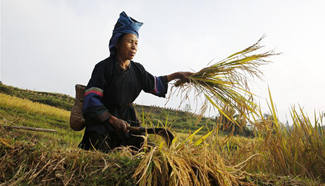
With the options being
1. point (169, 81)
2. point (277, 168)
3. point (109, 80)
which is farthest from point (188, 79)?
point (277, 168)

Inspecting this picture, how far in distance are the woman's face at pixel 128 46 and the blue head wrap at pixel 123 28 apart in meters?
0.05

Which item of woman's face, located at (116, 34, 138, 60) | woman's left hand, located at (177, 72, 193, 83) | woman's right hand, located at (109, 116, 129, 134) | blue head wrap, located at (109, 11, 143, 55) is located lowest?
woman's right hand, located at (109, 116, 129, 134)

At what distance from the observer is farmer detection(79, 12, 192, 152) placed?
7.27 ft

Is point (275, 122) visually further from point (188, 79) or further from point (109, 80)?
point (109, 80)

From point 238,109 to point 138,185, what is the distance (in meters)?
1.32

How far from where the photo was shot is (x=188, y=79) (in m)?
2.59

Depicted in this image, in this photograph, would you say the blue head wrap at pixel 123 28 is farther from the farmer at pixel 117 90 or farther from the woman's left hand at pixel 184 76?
the woman's left hand at pixel 184 76

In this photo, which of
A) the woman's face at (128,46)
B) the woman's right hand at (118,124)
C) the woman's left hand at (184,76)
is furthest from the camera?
the woman's left hand at (184,76)

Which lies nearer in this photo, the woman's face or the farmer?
the farmer

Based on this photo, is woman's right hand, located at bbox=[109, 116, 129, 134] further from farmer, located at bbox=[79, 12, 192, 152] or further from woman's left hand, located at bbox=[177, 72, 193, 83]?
woman's left hand, located at bbox=[177, 72, 193, 83]

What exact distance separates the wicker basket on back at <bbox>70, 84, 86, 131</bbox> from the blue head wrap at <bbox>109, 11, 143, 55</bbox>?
0.51 m

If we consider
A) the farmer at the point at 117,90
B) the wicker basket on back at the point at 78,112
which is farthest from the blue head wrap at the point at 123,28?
the wicker basket on back at the point at 78,112

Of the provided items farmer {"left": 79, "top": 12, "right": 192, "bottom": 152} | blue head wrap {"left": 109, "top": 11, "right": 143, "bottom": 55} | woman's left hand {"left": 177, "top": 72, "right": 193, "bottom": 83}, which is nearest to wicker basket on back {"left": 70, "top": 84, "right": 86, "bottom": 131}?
farmer {"left": 79, "top": 12, "right": 192, "bottom": 152}

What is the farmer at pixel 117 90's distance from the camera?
221cm
